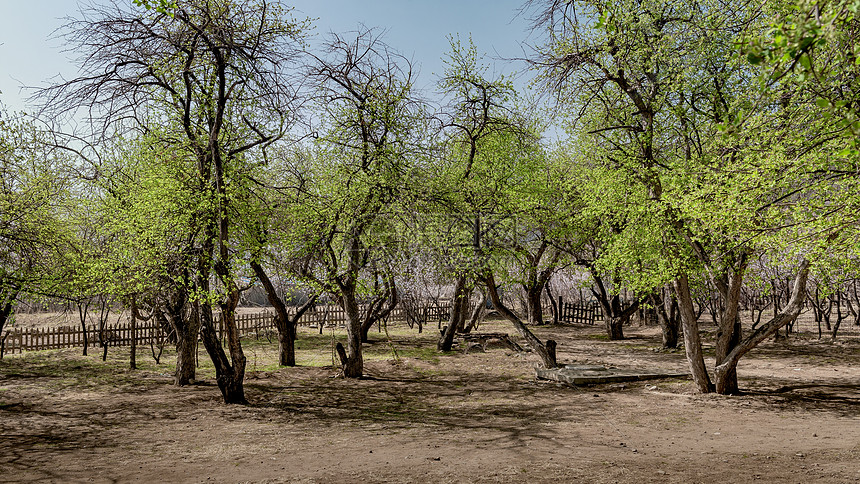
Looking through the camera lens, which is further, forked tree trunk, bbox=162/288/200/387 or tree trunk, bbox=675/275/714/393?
forked tree trunk, bbox=162/288/200/387

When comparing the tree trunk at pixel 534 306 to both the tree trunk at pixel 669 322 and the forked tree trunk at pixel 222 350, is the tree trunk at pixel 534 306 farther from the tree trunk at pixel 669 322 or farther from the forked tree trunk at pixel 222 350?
the forked tree trunk at pixel 222 350

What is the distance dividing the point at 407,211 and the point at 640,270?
18.6 feet

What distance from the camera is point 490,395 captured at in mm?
12531

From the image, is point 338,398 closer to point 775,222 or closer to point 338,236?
point 338,236

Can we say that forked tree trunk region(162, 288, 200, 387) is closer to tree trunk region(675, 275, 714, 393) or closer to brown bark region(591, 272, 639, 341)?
tree trunk region(675, 275, 714, 393)

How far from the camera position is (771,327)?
1048 cm

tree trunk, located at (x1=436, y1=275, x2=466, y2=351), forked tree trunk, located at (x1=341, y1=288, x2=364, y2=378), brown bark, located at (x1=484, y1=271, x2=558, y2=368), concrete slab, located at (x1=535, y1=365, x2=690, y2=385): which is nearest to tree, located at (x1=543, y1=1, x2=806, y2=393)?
concrete slab, located at (x1=535, y1=365, x2=690, y2=385)

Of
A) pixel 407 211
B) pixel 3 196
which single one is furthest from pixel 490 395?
pixel 3 196

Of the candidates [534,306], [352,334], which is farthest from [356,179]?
[534,306]

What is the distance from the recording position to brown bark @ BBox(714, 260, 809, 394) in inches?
391

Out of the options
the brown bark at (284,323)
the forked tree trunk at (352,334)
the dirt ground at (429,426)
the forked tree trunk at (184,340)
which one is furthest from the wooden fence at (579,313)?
the forked tree trunk at (184,340)

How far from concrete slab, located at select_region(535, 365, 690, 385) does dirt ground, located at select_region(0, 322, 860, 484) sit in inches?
13.4

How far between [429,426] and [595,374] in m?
5.81

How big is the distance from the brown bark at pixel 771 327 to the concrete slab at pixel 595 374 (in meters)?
2.32
